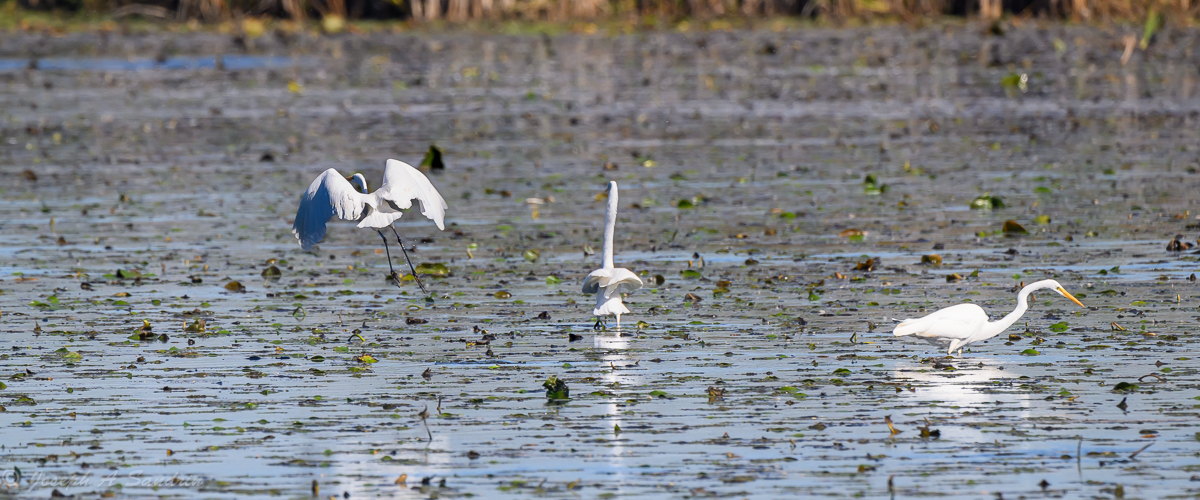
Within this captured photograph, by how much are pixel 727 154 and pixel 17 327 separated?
34.5 feet

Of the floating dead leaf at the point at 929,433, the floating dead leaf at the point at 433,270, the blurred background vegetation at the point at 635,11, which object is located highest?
the blurred background vegetation at the point at 635,11

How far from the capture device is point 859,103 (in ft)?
82.5

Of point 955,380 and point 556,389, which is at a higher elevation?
point 955,380

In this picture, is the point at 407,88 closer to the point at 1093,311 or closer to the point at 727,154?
the point at 727,154

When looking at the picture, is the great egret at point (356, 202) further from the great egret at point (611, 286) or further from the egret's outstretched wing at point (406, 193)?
the great egret at point (611, 286)

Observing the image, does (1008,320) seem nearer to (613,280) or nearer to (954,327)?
(954,327)

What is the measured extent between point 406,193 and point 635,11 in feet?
109

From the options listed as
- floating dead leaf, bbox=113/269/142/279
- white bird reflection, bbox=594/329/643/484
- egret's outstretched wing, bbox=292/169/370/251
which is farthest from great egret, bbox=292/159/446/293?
floating dead leaf, bbox=113/269/142/279

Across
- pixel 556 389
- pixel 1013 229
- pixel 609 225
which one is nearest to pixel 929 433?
pixel 556 389

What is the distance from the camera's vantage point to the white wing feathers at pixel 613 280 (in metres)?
9.84

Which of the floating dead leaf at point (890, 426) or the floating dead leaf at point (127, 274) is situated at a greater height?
the floating dead leaf at point (127, 274)

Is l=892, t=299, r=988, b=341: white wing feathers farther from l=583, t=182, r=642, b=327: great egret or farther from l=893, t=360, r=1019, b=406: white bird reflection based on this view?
l=583, t=182, r=642, b=327: great egret

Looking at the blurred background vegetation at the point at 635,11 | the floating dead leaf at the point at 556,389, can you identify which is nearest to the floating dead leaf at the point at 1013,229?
the floating dead leaf at the point at 556,389

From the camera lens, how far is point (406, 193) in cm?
1035
